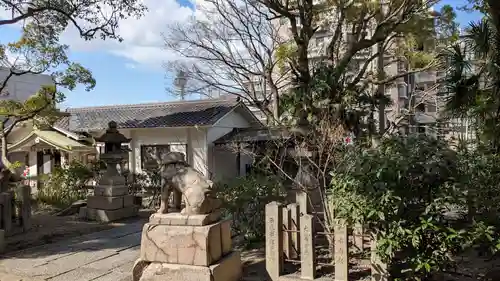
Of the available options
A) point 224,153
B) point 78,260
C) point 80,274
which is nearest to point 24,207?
point 78,260

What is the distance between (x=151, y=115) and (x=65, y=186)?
6192 mm

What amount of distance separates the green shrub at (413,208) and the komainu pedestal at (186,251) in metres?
1.80

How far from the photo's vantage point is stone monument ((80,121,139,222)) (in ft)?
35.7

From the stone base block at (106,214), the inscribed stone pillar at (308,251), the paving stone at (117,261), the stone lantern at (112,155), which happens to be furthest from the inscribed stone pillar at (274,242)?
the stone lantern at (112,155)

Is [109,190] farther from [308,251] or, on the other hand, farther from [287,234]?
[308,251]

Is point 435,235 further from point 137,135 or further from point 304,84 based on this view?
point 137,135

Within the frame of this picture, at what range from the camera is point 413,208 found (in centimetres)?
443

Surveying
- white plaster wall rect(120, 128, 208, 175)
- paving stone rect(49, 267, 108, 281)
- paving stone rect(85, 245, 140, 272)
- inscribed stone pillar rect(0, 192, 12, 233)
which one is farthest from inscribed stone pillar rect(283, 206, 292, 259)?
white plaster wall rect(120, 128, 208, 175)

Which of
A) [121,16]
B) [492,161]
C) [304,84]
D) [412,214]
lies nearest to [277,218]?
[412,214]

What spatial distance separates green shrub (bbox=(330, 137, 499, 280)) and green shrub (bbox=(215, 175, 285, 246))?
283 centimetres

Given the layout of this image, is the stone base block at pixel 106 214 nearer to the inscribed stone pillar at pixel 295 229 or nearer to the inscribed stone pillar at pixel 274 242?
the inscribed stone pillar at pixel 295 229

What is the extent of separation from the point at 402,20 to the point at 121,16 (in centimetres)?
842

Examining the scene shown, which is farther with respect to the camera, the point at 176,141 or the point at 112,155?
the point at 176,141

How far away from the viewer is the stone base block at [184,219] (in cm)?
527
